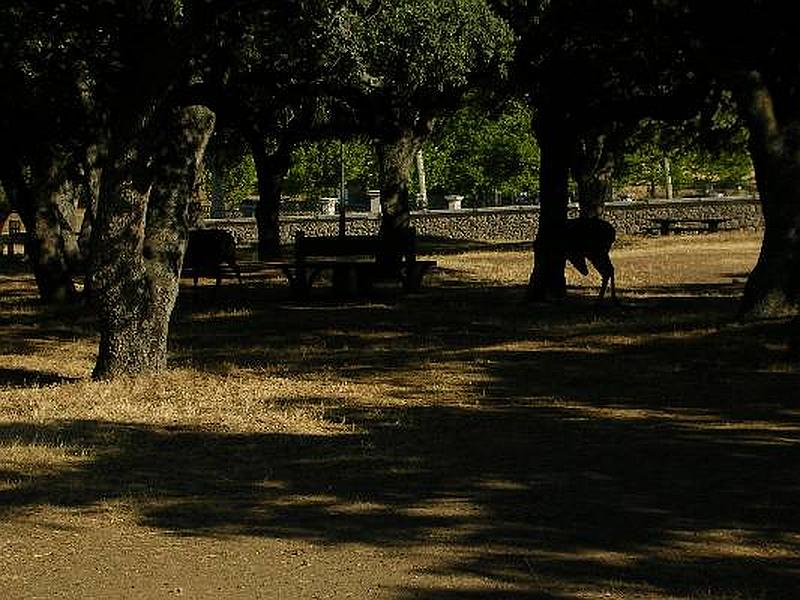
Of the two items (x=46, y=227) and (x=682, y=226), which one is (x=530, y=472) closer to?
(x=46, y=227)

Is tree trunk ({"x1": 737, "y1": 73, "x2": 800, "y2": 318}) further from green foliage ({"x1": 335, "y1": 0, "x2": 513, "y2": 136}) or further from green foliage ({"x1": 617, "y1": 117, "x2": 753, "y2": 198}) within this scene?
green foliage ({"x1": 617, "y1": 117, "x2": 753, "y2": 198})

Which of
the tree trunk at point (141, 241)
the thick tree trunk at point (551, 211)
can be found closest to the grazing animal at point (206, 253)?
the thick tree trunk at point (551, 211)

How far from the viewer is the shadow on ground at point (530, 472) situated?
6.48 meters

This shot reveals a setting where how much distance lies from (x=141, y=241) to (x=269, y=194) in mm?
25356

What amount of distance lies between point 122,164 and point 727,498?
7046mm

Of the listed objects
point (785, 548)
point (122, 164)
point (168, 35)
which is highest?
point (168, 35)

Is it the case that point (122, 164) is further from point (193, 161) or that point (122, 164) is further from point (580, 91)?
point (580, 91)

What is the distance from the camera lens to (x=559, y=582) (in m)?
6.04

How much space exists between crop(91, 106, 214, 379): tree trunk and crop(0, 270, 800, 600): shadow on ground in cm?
143

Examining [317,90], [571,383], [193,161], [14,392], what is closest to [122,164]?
[193,161]

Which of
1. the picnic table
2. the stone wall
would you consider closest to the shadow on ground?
the picnic table

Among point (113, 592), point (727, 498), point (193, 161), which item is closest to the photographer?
point (113, 592)

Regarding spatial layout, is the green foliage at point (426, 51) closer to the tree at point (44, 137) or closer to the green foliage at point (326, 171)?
the tree at point (44, 137)

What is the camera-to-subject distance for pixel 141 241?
13062mm
